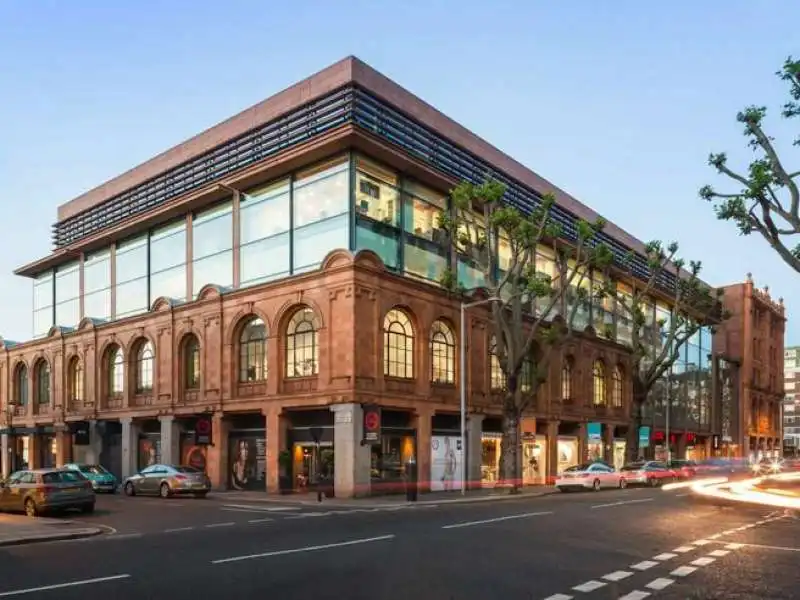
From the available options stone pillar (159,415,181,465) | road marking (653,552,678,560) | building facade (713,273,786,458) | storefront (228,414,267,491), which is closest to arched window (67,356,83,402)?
stone pillar (159,415,181,465)

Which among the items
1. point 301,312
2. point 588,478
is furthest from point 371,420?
point 588,478

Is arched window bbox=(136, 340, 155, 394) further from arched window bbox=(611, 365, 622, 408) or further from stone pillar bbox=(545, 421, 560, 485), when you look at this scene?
arched window bbox=(611, 365, 622, 408)

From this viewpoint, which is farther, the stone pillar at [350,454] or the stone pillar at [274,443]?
the stone pillar at [274,443]

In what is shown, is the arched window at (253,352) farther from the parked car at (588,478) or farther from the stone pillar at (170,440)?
the parked car at (588,478)

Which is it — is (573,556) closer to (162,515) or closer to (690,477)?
(162,515)

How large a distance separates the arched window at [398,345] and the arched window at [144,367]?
16.1 metres

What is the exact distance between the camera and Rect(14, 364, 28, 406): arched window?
186 ft

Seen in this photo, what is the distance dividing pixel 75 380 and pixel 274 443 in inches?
885

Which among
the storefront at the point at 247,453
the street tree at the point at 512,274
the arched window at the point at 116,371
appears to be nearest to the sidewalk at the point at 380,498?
the street tree at the point at 512,274

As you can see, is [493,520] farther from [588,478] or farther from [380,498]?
[588,478]

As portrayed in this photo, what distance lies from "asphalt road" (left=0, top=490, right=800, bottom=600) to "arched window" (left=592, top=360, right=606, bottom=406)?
3270 cm

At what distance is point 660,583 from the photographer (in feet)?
35.3

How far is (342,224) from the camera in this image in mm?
34188

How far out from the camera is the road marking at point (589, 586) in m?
10.2
